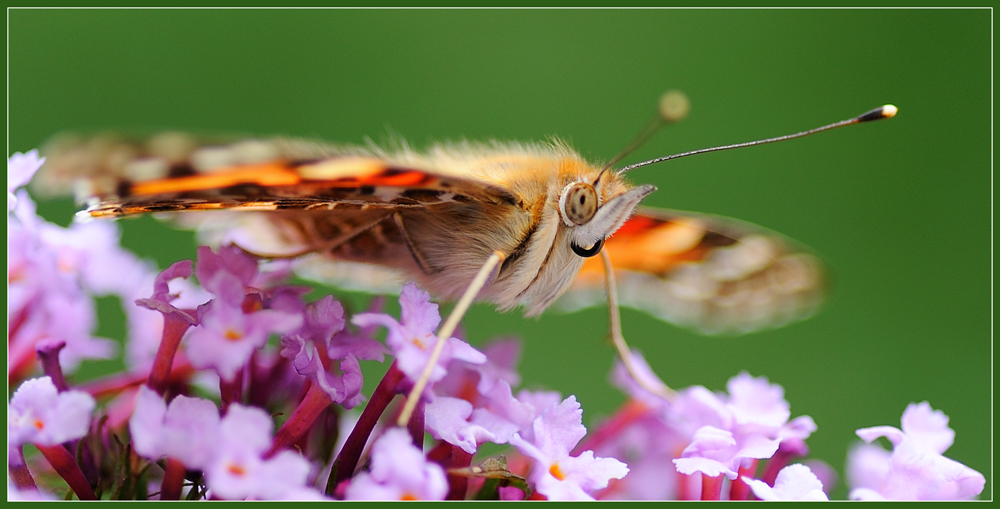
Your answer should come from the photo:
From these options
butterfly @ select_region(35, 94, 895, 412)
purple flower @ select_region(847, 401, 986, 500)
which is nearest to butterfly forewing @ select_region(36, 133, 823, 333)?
butterfly @ select_region(35, 94, 895, 412)

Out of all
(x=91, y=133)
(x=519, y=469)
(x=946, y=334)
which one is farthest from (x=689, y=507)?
(x=946, y=334)

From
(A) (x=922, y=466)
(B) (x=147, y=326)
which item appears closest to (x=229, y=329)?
(B) (x=147, y=326)

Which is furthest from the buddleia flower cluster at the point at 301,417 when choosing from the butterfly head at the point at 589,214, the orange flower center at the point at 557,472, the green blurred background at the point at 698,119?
the green blurred background at the point at 698,119

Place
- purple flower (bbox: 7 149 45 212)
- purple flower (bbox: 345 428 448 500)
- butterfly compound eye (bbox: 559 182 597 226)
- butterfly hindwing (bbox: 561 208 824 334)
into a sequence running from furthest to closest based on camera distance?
butterfly hindwing (bbox: 561 208 824 334)
butterfly compound eye (bbox: 559 182 597 226)
purple flower (bbox: 7 149 45 212)
purple flower (bbox: 345 428 448 500)

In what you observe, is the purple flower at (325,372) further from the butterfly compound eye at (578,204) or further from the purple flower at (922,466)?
the purple flower at (922,466)

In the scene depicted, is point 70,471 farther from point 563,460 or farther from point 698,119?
point 698,119

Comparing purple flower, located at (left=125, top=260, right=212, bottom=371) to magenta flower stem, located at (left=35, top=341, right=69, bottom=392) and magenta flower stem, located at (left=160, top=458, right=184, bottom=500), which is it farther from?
magenta flower stem, located at (left=160, top=458, right=184, bottom=500)
